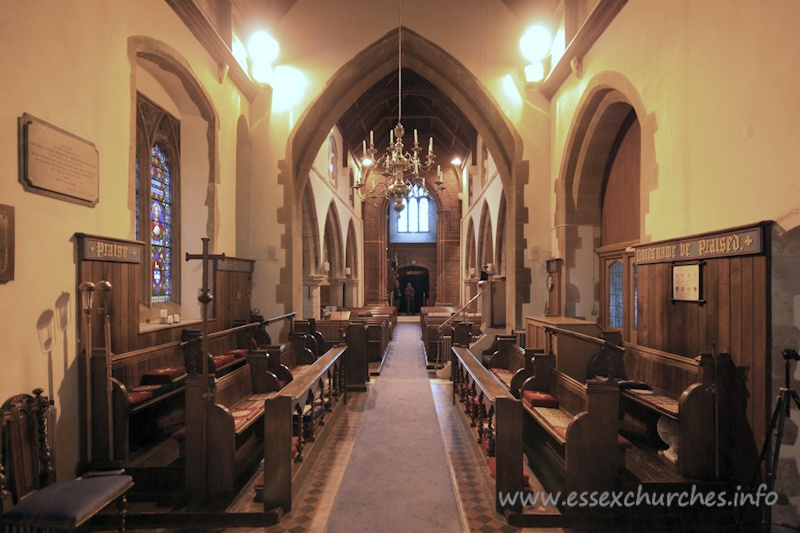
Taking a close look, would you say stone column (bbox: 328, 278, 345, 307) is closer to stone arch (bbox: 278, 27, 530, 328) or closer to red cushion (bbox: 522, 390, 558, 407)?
stone arch (bbox: 278, 27, 530, 328)

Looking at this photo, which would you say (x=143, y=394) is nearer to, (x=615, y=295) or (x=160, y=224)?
(x=160, y=224)

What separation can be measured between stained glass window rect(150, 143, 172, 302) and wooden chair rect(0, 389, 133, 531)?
11.3 ft

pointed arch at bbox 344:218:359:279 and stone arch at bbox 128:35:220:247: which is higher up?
stone arch at bbox 128:35:220:247

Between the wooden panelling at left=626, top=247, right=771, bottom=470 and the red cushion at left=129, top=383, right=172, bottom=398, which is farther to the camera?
the red cushion at left=129, top=383, right=172, bottom=398

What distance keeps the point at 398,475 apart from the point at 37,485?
239cm

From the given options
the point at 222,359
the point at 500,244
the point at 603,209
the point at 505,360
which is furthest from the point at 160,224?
the point at 500,244

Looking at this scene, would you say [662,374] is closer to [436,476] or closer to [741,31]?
[436,476]

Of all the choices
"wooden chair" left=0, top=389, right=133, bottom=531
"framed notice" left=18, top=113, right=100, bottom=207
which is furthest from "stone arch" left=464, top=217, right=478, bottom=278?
"wooden chair" left=0, top=389, right=133, bottom=531

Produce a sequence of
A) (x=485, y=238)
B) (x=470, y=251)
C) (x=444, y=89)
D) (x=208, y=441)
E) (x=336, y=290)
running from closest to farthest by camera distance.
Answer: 1. (x=208, y=441)
2. (x=444, y=89)
3. (x=485, y=238)
4. (x=336, y=290)
5. (x=470, y=251)

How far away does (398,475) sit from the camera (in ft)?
12.0

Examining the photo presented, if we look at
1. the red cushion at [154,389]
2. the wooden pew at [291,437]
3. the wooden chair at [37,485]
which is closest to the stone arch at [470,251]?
the wooden pew at [291,437]

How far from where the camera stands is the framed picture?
282cm

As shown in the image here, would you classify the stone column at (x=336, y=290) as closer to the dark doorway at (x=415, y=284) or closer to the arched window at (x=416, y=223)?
the arched window at (x=416, y=223)

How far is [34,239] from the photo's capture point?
3123 mm
